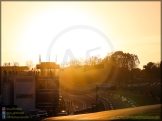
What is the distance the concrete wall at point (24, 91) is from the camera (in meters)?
66.3

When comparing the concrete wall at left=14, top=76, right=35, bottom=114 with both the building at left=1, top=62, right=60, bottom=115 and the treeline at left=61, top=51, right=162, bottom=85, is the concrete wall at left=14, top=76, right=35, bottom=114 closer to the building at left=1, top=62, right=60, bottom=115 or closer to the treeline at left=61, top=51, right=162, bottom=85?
the building at left=1, top=62, right=60, bottom=115

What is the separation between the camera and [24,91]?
6731cm

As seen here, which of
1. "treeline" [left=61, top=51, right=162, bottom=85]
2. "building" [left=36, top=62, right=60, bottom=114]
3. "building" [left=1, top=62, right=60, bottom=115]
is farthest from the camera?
"treeline" [left=61, top=51, right=162, bottom=85]

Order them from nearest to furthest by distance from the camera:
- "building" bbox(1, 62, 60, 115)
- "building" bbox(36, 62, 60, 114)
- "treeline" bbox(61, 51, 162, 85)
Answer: "building" bbox(1, 62, 60, 115) → "building" bbox(36, 62, 60, 114) → "treeline" bbox(61, 51, 162, 85)

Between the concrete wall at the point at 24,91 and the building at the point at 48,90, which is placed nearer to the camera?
the concrete wall at the point at 24,91

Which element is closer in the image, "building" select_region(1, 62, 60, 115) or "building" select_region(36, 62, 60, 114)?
"building" select_region(1, 62, 60, 115)

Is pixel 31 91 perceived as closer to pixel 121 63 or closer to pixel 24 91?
pixel 24 91

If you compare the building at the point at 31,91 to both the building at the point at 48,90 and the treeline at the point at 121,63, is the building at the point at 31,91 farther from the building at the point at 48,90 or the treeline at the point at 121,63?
the treeline at the point at 121,63

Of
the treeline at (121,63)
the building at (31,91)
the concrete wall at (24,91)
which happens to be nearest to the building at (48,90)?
the building at (31,91)

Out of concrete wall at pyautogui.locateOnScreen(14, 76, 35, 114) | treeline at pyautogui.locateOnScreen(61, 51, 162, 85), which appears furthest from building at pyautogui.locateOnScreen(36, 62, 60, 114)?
treeline at pyautogui.locateOnScreen(61, 51, 162, 85)

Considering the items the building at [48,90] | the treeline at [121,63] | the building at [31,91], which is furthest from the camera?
the treeline at [121,63]

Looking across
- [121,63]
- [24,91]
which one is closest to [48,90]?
[24,91]

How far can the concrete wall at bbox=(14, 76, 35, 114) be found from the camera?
66.3 meters

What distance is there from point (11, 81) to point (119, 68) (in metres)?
43.2
